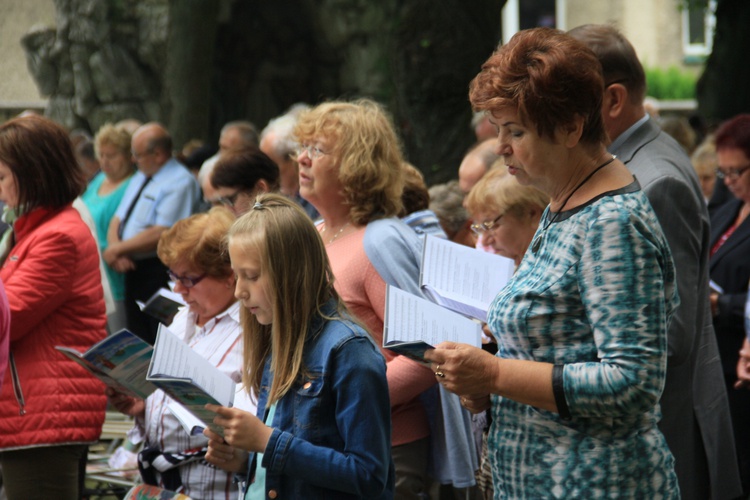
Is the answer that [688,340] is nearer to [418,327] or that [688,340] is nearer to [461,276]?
[461,276]

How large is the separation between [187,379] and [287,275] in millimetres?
378

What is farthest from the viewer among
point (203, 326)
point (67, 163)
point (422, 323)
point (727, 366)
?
point (727, 366)

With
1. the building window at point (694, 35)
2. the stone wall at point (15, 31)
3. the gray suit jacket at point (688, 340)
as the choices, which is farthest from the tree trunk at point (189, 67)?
the building window at point (694, 35)

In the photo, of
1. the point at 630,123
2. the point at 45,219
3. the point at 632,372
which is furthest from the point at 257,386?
the point at 45,219

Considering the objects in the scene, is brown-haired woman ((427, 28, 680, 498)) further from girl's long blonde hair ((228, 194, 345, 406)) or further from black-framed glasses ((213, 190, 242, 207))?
black-framed glasses ((213, 190, 242, 207))

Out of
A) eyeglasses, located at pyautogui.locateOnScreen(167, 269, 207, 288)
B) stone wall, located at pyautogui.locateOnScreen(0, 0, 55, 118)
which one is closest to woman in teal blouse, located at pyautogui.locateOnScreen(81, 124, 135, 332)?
eyeglasses, located at pyautogui.locateOnScreen(167, 269, 207, 288)

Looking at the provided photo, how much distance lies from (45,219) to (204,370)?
68.7 inches

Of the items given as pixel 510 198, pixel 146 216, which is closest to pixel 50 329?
pixel 510 198

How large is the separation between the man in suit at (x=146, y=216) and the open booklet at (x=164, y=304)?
3.31 meters

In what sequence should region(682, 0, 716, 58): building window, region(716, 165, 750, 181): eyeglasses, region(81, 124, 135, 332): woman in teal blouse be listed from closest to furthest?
region(716, 165, 750, 181): eyeglasses < region(81, 124, 135, 332): woman in teal blouse < region(682, 0, 716, 58): building window

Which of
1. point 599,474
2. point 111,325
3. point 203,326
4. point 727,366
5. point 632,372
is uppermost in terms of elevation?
point 632,372

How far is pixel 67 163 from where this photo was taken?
4105 millimetres

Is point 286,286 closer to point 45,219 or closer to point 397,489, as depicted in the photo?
point 397,489

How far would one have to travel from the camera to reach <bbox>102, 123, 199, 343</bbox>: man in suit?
7.46m
